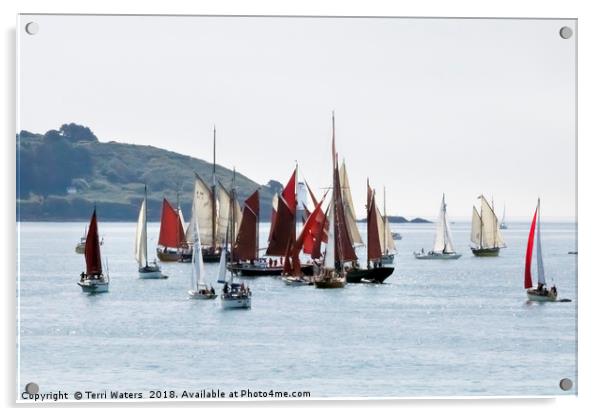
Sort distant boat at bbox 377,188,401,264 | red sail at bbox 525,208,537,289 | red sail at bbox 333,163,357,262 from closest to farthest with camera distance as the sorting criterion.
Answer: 1. red sail at bbox 525,208,537,289
2. distant boat at bbox 377,188,401,264
3. red sail at bbox 333,163,357,262

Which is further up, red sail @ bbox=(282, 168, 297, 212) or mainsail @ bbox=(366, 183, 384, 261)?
red sail @ bbox=(282, 168, 297, 212)

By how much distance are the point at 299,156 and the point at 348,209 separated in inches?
496

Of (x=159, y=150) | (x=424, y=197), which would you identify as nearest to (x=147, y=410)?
(x=159, y=150)

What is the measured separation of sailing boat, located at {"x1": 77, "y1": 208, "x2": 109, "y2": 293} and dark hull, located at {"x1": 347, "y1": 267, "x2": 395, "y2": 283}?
9539mm

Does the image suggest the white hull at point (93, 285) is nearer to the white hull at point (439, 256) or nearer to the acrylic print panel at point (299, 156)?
the acrylic print panel at point (299, 156)

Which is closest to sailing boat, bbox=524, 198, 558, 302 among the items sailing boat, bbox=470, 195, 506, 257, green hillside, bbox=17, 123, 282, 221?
sailing boat, bbox=470, 195, 506, 257

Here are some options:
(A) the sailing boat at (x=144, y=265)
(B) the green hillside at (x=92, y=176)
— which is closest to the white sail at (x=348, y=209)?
(B) the green hillside at (x=92, y=176)

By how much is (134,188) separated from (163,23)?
4565 millimetres

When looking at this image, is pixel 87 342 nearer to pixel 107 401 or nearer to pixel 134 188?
pixel 107 401

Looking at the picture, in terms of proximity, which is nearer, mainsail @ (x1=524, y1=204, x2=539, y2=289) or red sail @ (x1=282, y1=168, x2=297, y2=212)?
mainsail @ (x1=524, y1=204, x2=539, y2=289)

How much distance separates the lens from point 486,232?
26.1 metres

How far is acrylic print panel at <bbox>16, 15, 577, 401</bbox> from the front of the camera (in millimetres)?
15578

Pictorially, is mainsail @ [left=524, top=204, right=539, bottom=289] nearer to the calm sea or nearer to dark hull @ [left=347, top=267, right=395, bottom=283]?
the calm sea
